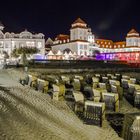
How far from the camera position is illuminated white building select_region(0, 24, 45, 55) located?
9294 centimetres

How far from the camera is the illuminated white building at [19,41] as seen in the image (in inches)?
3659

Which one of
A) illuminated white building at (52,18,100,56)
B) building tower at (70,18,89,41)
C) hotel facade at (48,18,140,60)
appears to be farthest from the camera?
building tower at (70,18,89,41)

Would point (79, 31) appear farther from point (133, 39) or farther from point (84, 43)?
point (133, 39)

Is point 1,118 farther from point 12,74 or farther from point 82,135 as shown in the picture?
point 12,74

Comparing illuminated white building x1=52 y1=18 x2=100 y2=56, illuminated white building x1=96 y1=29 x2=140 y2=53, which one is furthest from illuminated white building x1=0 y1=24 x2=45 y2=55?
illuminated white building x1=96 y1=29 x2=140 y2=53

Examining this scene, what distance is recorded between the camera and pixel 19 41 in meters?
94.2

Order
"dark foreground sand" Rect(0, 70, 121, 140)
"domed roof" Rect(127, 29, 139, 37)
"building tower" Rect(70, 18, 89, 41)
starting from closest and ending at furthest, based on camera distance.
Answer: "dark foreground sand" Rect(0, 70, 121, 140) < "building tower" Rect(70, 18, 89, 41) < "domed roof" Rect(127, 29, 139, 37)

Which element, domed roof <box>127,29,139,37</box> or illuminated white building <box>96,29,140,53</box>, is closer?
illuminated white building <box>96,29,140,53</box>

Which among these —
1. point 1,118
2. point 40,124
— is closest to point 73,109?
point 40,124

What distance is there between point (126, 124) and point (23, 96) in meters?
8.24

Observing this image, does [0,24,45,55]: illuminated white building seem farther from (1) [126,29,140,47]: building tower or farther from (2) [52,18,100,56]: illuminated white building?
(1) [126,29,140,47]: building tower

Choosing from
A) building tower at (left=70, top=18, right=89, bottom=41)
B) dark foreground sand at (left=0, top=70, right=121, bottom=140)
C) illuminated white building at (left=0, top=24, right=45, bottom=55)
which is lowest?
dark foreground sand at (left=0, top=70, right=121, bottom=140)

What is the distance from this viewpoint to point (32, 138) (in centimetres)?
912

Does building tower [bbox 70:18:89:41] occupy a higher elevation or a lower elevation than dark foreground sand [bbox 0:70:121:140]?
higher
